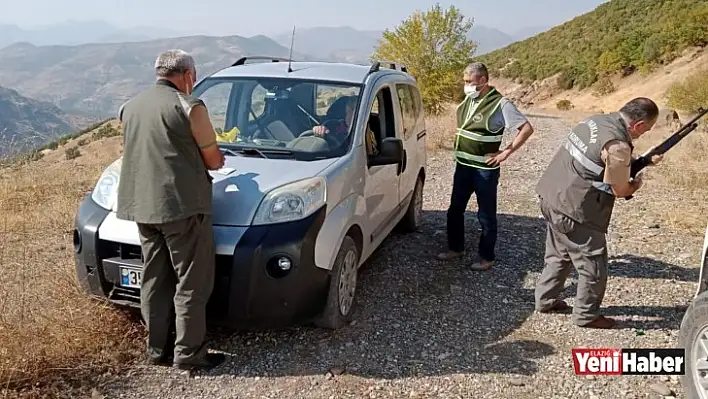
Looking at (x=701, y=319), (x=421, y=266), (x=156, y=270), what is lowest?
(x=421, y=266)

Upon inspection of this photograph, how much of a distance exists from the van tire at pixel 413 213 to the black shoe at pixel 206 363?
10.4ft

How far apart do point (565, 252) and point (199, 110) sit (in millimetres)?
2932

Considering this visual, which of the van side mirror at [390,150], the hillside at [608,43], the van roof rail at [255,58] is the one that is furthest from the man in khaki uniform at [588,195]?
the hillside at [608,43]

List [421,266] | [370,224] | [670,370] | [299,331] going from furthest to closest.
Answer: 1. [421,266]
2. [370,224]
3. [299,331]
4. [670,370]

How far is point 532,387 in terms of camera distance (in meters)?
3.69

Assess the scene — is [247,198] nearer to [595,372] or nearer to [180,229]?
[180,229]

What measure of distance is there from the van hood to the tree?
22698 millimetres

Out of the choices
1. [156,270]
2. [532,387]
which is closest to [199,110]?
[156,270]

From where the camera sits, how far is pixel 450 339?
4.30 meters

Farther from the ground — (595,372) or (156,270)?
(156,270)

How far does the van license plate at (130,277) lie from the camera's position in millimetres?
3623

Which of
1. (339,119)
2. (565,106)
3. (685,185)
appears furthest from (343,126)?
(565,106)

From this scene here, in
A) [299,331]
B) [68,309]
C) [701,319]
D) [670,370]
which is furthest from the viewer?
[299,331]

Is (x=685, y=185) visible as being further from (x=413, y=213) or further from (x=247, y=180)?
(x=247, y=180)
